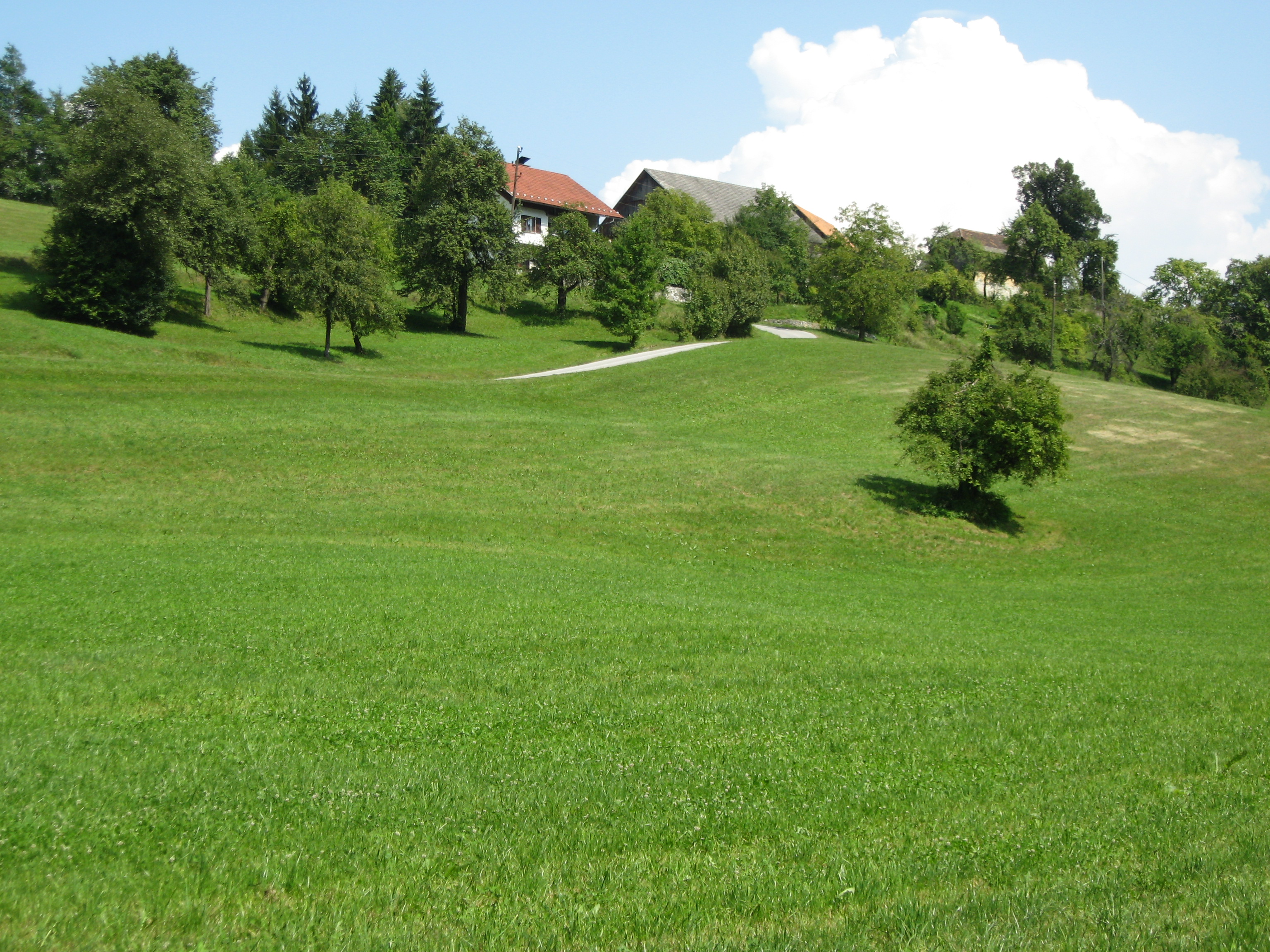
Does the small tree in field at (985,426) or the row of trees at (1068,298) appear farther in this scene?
the row of trees at (1068,298)

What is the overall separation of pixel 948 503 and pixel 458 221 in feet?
151

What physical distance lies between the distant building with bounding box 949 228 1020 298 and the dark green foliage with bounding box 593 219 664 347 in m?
59.9

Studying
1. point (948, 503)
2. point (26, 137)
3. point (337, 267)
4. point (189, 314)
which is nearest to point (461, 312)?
point (337, 267)

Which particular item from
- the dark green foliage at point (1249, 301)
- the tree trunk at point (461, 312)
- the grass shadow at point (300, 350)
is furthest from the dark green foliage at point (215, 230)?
the dark green foliage at point (1249, 301)

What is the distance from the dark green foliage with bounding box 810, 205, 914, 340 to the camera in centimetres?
7819

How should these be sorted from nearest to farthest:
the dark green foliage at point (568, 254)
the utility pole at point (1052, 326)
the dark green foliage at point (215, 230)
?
1. the dark green foliage at point (215, 230)
2. the dark green foliage at point (568, 254)
3. the utility pole at point (1052, 326)

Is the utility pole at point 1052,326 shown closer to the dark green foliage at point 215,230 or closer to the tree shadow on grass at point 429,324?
the tree shadow on grass at point 429,324

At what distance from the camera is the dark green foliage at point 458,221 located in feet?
210

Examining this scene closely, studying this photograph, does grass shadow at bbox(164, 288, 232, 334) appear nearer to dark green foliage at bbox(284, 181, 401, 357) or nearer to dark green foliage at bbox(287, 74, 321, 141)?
dark green foliage at bbox(284, 181, 401, 357)

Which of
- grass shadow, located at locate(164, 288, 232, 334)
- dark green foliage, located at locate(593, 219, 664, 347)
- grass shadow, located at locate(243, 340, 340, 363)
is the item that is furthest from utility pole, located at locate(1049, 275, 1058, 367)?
grass shadow, located at locate(164, 288, 232, 334)

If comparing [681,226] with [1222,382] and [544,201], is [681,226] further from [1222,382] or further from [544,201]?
[1222,382]

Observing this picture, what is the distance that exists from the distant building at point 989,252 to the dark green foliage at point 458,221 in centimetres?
6956

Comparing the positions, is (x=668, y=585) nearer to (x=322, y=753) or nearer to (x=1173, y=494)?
(x=322, y=753)

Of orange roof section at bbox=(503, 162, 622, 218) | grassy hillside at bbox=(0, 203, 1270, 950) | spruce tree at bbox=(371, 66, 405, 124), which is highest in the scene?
spruce tree at bbox=(371, 66, 405, 124)
